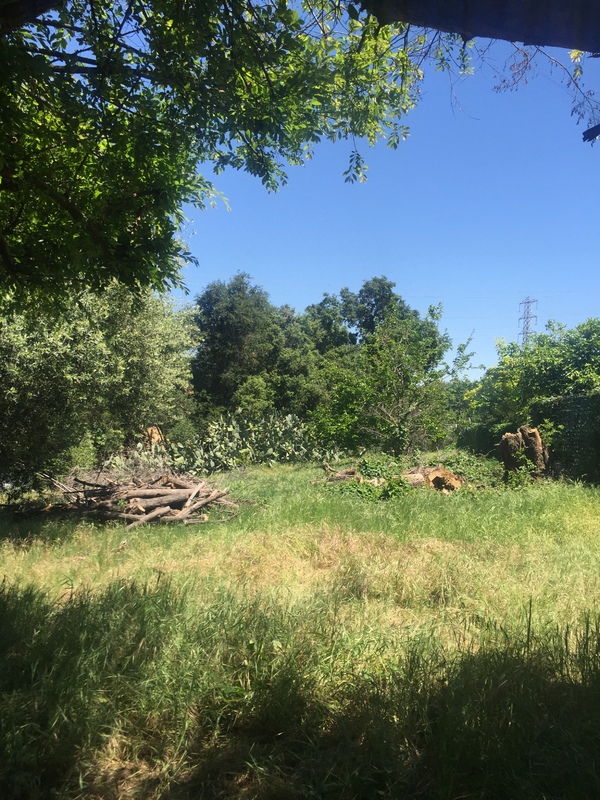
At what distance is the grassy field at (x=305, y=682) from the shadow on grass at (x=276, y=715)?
10 millimetres

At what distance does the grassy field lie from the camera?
2250 mm

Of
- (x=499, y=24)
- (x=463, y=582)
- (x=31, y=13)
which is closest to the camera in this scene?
(x=499, y=24)

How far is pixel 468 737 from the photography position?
2318 millimetres

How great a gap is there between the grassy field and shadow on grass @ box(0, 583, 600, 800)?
0.01 meters

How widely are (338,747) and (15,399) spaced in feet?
29.2

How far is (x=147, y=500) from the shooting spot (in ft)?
29.8

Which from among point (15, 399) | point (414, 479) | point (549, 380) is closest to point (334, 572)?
point (414, 479)

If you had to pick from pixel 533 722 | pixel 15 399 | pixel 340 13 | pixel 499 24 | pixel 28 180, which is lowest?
pixel 533 722

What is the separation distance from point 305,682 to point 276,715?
0.84 ft

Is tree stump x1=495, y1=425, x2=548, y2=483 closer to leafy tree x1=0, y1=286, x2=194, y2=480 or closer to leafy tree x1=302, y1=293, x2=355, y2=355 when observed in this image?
leafy tree x1=0, y1=286, x2=194, y2=480

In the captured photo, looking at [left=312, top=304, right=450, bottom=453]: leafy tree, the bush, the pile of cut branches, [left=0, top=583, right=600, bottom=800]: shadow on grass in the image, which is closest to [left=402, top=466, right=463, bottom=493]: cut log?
[left=312, top=304, right=450, bottom=453]: leafy tree

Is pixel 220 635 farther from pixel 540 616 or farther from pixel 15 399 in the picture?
pixel 15 399

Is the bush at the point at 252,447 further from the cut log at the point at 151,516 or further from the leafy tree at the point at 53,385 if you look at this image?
the cut log at the point at 151,516

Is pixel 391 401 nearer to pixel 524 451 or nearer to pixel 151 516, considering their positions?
pixel 524 451
